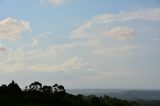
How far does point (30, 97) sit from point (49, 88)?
2129 centimetres

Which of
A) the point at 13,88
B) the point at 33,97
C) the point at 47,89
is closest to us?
the point at 33,97

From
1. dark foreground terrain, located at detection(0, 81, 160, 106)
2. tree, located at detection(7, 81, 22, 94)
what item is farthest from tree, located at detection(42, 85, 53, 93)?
tree, located at detection(7, 81, 22, 94)

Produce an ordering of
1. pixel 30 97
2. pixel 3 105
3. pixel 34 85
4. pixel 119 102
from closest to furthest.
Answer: pixel 3 105 < pixel 30 97 < pixel 34 85 < pixel 119 102

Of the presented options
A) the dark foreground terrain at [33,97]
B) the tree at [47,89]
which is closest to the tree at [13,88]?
the dark foreground terrain at [33,97]

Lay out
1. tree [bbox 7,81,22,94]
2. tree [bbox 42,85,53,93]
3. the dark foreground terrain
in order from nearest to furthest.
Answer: the dark foreground terrain < tree [bbox 7,81,22,94] < tree [bbox 42,85,53,93]

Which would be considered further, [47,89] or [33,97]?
[47,89]

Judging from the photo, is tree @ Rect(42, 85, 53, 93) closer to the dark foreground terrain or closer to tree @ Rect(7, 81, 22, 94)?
the dark foreground terrain

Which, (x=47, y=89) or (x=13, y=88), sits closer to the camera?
(x=13, y=88)

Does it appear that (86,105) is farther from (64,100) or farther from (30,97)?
(30,97)

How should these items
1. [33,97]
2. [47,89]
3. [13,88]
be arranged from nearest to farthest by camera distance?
[33,97]
[13,88]
[47,89]

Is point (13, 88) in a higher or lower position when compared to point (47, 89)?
lower

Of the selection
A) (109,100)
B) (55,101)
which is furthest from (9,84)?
(109,100)

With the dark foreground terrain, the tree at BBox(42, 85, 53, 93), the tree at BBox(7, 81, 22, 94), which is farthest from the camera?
the tree at BBox(42, 85, 53, 93)

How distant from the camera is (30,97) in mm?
101688
